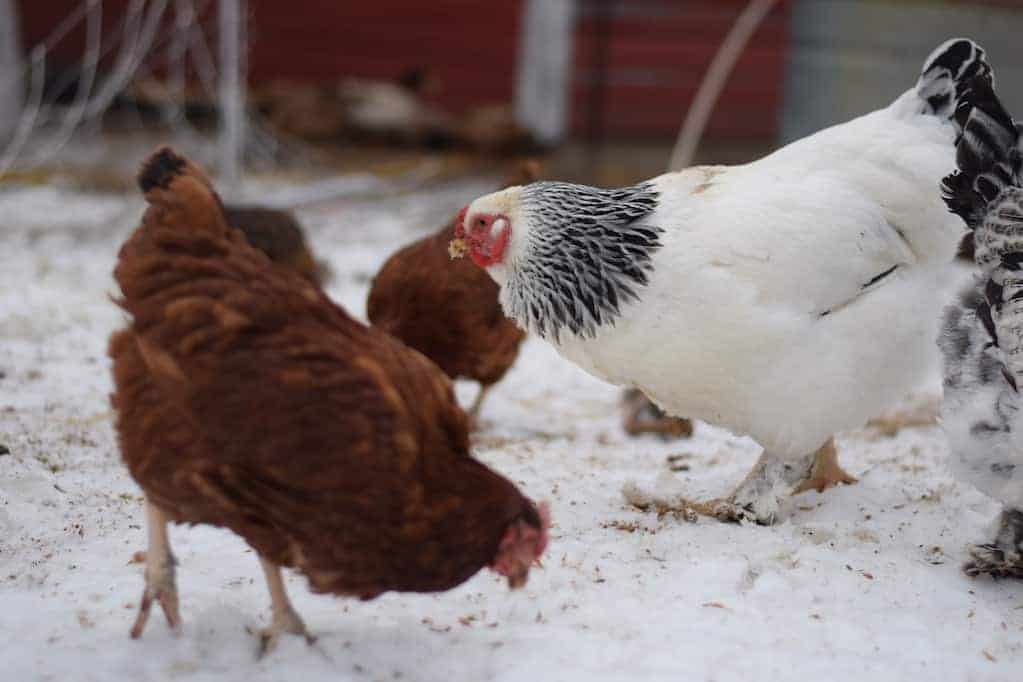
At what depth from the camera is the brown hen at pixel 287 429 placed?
2.34m

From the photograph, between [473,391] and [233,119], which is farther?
[233,119]

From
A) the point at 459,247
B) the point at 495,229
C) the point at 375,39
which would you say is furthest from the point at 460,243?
the point at 375,39

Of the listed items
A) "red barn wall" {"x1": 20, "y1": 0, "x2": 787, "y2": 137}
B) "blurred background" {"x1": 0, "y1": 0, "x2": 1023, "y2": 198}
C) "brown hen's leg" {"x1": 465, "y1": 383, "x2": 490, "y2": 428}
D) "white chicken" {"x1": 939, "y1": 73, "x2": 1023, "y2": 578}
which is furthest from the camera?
"red barn wall" {"x1": 20, "y1": 0, "x2": 787, "y2": 137}

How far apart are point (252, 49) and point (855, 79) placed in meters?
7.81

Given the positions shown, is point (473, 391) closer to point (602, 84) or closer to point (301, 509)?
point (301, 509)

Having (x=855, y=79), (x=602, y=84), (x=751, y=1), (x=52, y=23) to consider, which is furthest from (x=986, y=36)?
(x=52, y=23)

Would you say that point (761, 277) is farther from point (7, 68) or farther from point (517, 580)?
point (7, 68)

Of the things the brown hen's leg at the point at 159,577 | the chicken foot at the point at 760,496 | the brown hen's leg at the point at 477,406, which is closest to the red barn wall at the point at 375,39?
the brown hen's leg at the point at 477,406

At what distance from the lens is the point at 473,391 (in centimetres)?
576

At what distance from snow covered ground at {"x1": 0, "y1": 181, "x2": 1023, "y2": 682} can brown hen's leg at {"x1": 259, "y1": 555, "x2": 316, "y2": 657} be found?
0.03m

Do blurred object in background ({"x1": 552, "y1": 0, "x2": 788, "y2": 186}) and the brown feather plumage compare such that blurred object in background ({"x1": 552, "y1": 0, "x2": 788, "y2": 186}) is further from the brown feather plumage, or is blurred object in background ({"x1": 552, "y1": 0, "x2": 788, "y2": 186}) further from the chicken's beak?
the brown feather plumage

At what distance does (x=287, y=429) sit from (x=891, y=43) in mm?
8867

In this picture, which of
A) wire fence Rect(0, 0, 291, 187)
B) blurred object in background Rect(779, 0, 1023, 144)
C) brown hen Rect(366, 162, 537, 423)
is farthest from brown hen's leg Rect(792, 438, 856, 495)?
wire fence Rect(0, 0, 291, 187)

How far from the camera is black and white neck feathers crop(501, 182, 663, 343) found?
3262 mm
